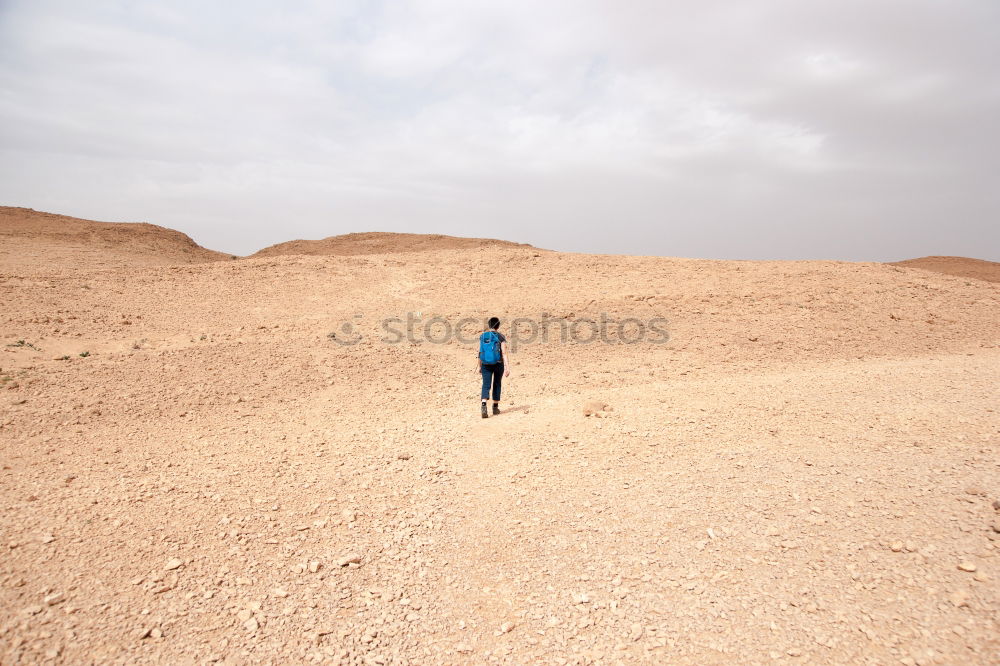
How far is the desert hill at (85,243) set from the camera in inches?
769

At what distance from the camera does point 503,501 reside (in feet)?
16.8

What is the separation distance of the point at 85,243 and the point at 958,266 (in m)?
41.1

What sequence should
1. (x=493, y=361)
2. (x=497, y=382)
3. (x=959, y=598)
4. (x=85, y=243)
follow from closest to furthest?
1. (x=959, y=598)
2. (x=493, y=361)
3. (x=497, y=382)
4. (x=85, y=243)

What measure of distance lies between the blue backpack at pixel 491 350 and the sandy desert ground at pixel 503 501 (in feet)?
2.83

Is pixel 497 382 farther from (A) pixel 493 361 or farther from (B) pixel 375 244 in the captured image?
(B) pixel 375 244

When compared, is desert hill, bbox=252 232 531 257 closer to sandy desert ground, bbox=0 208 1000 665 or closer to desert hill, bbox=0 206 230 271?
desert hill, bbox=0 206 230 271

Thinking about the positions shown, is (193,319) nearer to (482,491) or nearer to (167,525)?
(167,525)

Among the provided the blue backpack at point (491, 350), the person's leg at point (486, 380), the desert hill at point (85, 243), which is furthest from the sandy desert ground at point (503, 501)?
the desert hill at point (85, 243)

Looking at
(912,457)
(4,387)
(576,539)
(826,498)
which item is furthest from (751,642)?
(4,387)

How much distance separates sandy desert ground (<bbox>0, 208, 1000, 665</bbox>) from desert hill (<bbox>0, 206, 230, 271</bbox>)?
10.2 metres

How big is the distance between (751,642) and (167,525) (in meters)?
4.54

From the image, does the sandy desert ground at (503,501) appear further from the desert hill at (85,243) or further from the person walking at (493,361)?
the desert hill at (85,243)

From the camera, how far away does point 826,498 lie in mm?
4648

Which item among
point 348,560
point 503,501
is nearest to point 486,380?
point 503,501
